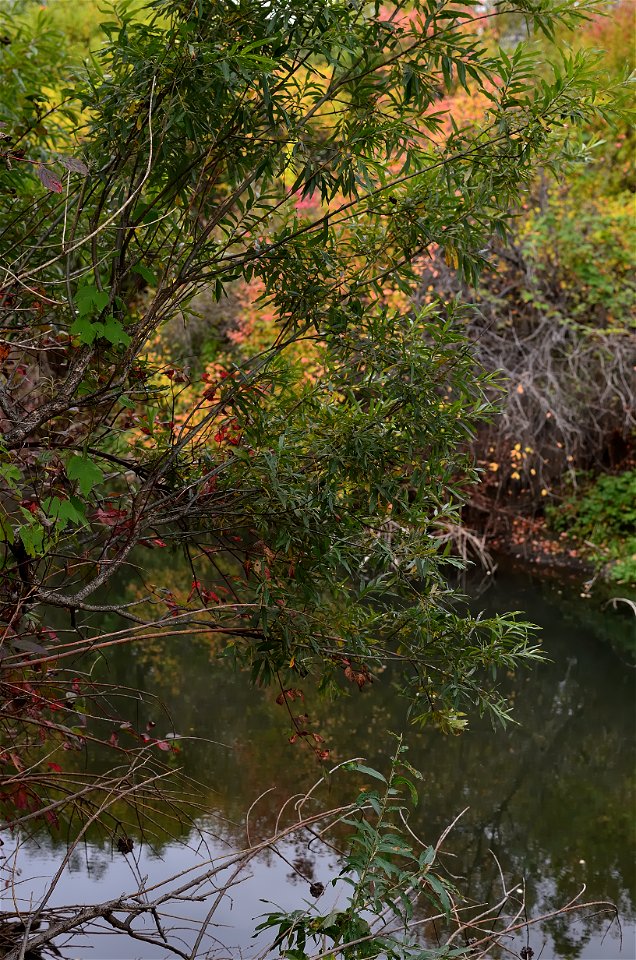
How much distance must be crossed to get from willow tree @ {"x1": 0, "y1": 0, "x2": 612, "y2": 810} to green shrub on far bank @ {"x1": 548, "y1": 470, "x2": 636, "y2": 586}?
25.0 feet

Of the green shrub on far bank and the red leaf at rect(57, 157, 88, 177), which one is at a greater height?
the red leaf at rect(57, 157, 88, 177)

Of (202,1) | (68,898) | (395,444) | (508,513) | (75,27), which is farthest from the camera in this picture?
(75,27)

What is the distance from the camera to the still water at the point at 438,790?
15.1 ft

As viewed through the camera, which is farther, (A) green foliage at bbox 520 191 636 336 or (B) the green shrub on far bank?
(B) the green shrub on far bank

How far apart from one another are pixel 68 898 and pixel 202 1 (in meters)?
3.76

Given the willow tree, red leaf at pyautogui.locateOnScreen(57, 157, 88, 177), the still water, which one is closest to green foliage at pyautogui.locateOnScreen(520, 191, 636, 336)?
the still water

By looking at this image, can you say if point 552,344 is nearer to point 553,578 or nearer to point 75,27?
point 553,578

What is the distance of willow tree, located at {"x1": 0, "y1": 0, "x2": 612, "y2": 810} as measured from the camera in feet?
9.13

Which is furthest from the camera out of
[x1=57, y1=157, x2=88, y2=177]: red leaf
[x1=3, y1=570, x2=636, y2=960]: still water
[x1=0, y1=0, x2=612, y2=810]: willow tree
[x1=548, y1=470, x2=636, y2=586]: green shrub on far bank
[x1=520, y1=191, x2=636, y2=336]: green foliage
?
[x1=548, y1=470, x2=636, y2=586]: green shrub on far bank

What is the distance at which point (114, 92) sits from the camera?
2744 millimetres

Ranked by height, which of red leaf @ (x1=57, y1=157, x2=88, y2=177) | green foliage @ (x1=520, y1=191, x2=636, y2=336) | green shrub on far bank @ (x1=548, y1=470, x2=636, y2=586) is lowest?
green shrub on far bank @ (x1=548, y1=470, x2=636, y2=586)

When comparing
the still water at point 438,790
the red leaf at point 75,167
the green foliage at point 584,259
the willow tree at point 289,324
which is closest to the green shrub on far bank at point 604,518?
the green foliage at point 584,259

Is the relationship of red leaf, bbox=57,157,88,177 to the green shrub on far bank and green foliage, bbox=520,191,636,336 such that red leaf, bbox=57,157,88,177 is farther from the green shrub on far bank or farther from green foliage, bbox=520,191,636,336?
the green shrub on far bank

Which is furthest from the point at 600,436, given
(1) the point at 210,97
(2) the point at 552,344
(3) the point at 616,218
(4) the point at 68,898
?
(1) the point at 210,97
